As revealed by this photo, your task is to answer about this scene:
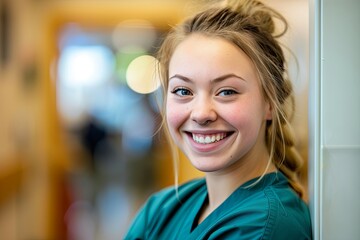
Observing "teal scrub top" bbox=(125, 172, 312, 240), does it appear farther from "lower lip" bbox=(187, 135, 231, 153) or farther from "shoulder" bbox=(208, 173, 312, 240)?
"lower lip" bbox=(187, 135, 231, 153)

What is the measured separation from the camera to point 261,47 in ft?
3.65

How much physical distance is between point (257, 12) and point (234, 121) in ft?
0.97

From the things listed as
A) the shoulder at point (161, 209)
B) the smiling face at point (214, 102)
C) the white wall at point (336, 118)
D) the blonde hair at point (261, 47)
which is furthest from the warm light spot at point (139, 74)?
the white wall at point (336, 118)

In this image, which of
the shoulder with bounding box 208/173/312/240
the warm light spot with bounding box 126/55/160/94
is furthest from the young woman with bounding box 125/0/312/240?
the warm light spot with bounding box 126/55/160/94

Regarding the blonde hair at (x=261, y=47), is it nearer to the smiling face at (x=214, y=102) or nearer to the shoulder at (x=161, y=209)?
the smiling face at (x=214, y=102)

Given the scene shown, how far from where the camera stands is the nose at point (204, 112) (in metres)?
1.04

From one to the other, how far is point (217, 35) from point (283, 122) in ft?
0.93

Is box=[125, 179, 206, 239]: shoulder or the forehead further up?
the forehead

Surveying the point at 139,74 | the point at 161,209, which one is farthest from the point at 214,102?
the point at 139,74

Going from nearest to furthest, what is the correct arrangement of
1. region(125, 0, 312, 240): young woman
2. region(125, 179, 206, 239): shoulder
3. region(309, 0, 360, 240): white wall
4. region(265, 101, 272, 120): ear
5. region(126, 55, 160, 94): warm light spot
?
region(309, 0, 360, 240): white wall → region(125, 0, 312, 240): young woman → region(265, 101, 272, 120): ear → region(125, 179, 206, 239): shoulder → region(126, 55, 160, 94): warm light spot

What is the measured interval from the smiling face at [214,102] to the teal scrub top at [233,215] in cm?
10

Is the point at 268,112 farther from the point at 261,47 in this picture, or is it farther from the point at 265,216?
the point at 265,216

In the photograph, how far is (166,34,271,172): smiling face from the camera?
1.05 metres

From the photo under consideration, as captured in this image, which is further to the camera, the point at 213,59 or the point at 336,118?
the point at 213,59
